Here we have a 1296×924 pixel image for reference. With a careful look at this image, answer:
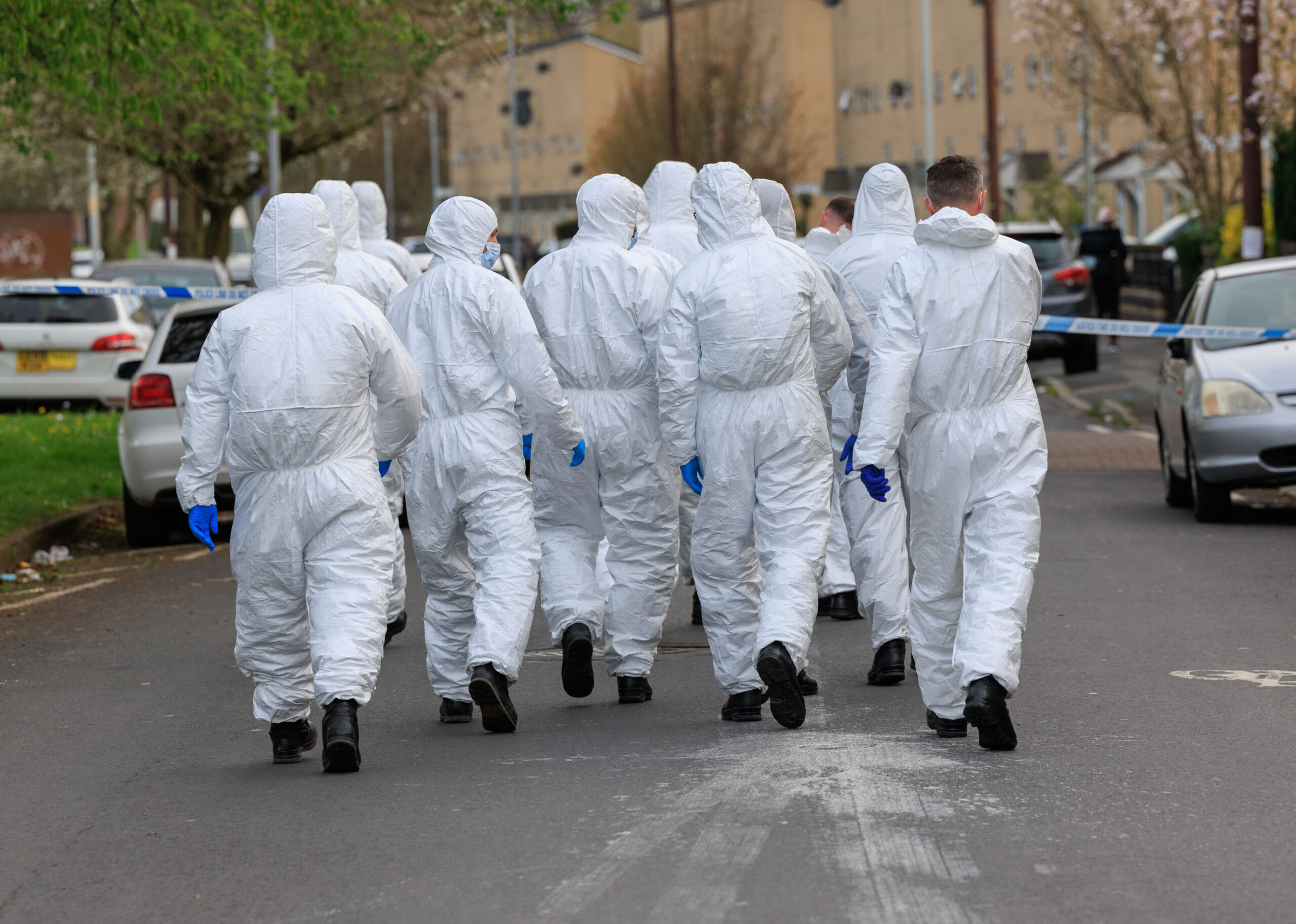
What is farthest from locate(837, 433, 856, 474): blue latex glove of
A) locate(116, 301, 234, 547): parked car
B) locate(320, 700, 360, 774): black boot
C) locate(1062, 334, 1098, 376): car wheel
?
locate(1062, 334, 1098, 376): car wheel

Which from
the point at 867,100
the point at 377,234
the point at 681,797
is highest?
the point at 867,100

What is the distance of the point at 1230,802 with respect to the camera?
212 inches

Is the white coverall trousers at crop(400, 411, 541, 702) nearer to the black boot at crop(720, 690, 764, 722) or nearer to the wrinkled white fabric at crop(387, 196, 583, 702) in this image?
the wrinkled white fabric at crop(387, 196, 583, 702)

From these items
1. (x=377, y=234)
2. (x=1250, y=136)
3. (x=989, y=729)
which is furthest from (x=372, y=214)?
(x=1250, y=136)

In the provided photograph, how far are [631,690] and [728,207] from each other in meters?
1.82

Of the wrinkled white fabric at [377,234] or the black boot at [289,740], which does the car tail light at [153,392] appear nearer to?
the wrinkled white fabric at [377,234]

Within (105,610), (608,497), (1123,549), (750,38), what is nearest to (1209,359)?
(1123,549)

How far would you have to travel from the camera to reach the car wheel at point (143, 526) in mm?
12422

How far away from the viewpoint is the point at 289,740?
251 inches

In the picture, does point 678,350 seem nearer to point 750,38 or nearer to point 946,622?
point 946,622

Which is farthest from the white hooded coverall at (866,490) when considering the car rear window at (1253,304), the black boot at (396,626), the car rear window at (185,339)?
the car rear window at (185,339)

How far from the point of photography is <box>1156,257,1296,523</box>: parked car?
1148 centimetres

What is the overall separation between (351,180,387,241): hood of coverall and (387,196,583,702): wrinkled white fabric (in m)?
3.68

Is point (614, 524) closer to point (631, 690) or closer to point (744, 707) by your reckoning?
point (631, 690)
